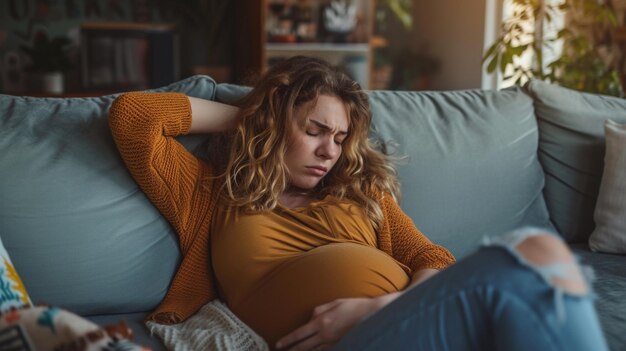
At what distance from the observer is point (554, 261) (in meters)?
0.91

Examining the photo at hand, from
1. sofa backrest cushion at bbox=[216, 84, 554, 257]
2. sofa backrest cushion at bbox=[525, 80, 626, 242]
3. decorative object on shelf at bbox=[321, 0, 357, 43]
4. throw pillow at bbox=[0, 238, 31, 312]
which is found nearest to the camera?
throw pillow at bbox=[0, 238, 31, 312]

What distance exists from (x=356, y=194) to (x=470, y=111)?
0.52 m

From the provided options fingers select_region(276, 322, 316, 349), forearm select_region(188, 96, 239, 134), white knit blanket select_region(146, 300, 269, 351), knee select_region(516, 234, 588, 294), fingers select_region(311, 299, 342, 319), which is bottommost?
white knit blanket select_region(146, 300, 269, 351)

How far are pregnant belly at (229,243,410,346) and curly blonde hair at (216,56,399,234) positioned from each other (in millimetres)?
184

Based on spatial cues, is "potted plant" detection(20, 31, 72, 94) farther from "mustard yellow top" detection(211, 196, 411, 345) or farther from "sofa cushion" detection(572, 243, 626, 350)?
"sofa cushion" detection(572, 243, 626, 350)

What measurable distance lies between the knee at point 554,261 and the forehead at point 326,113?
59cm

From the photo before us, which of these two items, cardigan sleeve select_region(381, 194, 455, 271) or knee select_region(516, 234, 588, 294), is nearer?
knee select_region(516, 234, 588, 294)

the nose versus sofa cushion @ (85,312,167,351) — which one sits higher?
the nose

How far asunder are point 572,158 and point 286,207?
2.93 feet

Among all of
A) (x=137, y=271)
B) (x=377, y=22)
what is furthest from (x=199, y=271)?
(x=377, y=22)

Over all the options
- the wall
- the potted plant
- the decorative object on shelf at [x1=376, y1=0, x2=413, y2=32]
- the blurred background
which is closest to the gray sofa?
the blurred background

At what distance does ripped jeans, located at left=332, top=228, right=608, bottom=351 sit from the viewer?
34.8 inches

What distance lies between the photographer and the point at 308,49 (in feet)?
14.3

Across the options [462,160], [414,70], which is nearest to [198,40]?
[414,70]
